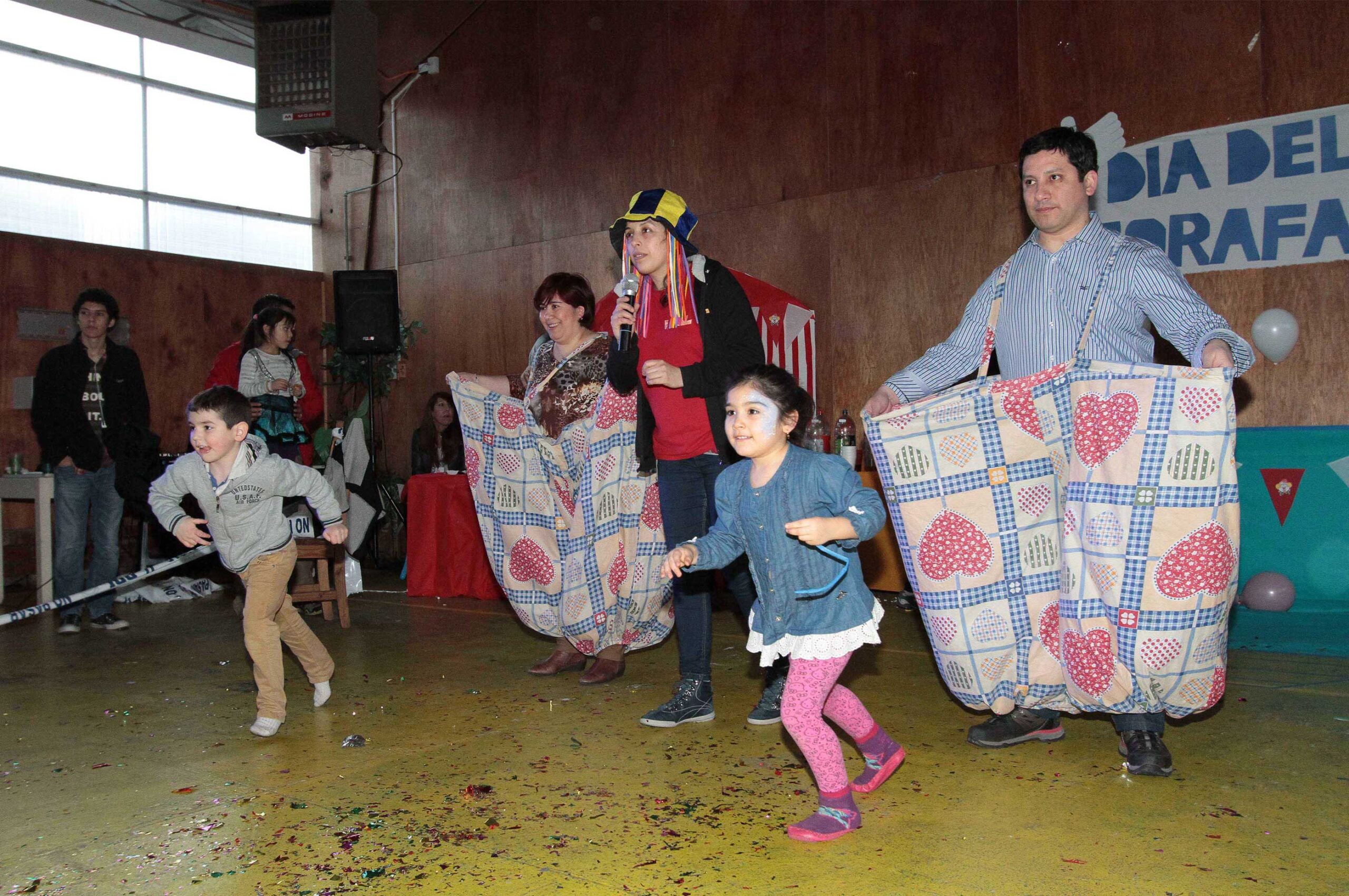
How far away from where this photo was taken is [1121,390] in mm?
2506

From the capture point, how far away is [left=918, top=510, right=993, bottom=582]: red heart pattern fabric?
2697 mm

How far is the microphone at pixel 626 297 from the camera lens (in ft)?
10.7

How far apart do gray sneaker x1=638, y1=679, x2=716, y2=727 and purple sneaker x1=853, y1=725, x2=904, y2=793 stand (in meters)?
0.74

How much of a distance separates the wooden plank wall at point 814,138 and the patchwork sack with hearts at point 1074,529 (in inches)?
119

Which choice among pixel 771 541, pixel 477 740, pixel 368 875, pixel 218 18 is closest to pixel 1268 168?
pixel 771 541

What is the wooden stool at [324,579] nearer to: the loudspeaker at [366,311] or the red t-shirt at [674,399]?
the red t-shirt at [674,399]

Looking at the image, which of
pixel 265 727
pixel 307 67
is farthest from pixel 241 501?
pixel 307 67

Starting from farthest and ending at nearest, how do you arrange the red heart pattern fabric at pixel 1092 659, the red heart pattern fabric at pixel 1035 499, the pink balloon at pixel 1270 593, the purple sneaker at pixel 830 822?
the pink balloon at pixel 1270 593 < the red heart pattern fabric at pixel 1035 499 < the red heart pattern fabric at pixel 1092 659 < the purple sneaker at pixel 830 822

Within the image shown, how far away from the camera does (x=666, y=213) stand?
317cm

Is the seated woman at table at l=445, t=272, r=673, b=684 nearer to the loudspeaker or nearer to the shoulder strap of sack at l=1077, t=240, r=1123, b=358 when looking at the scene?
the shoulder strap of sack at l=1077, t=240, r=1123, b=358

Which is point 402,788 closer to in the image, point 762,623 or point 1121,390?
point 762,623

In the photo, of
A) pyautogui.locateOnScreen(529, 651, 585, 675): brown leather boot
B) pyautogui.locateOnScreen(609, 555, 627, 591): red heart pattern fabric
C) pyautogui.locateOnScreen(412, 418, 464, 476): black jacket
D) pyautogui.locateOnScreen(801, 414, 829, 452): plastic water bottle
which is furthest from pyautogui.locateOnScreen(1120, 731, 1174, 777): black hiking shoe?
pyautogui.locateOnScreen(412, 418, 464, 476): black jacket

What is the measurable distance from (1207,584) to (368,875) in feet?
6.50

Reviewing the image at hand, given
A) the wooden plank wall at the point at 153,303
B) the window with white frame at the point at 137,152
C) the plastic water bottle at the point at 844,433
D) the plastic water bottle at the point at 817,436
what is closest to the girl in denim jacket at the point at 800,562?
the plastic water bottle at the point at 817,436
